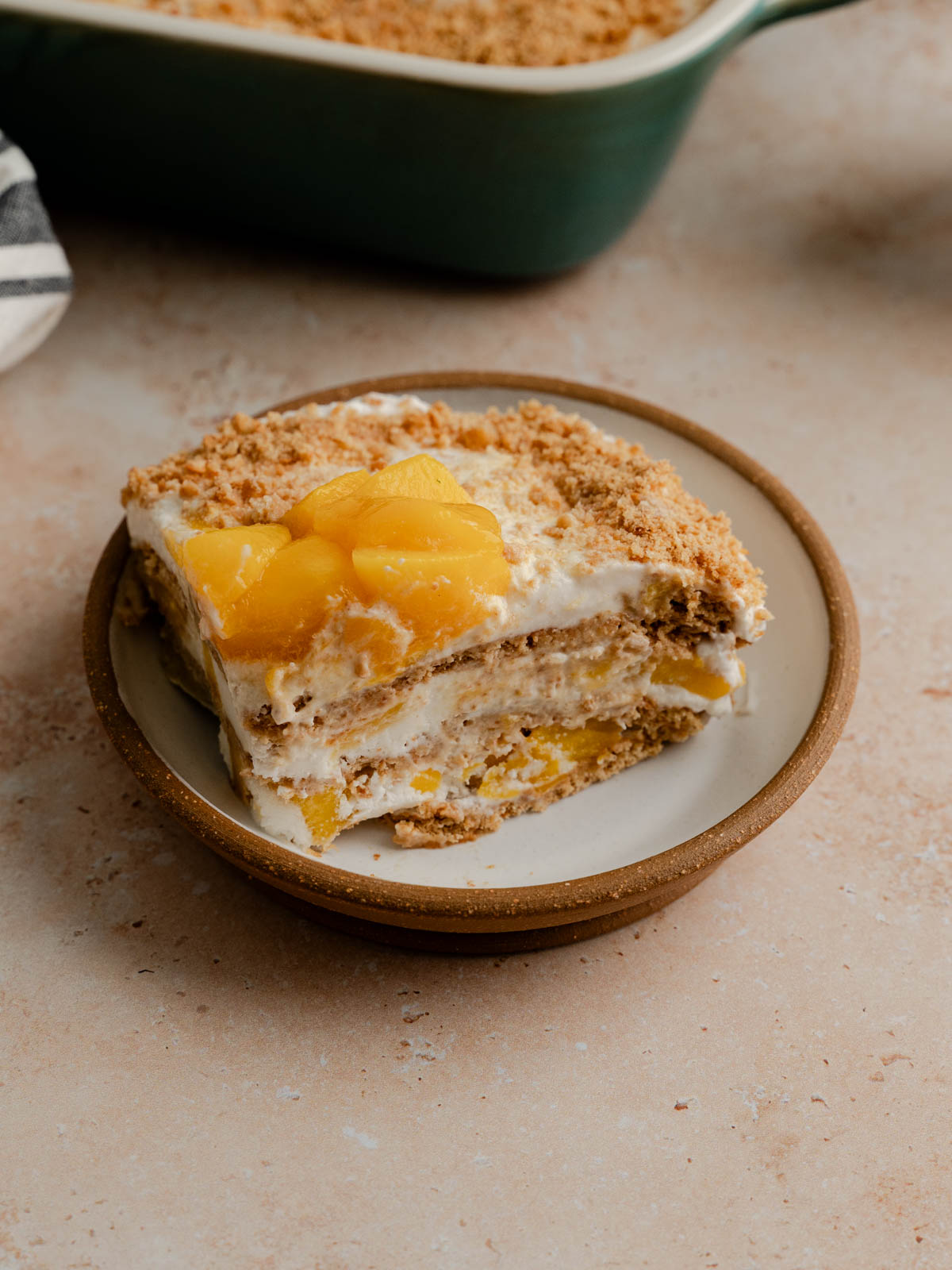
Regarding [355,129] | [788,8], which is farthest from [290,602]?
[788,8]

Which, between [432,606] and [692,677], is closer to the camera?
[432,606]

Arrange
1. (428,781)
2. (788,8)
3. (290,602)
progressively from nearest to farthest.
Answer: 1. (290,602)
2. (428,781)
3. (788,8)

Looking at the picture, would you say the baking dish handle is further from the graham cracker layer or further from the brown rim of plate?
the graham cracker layer

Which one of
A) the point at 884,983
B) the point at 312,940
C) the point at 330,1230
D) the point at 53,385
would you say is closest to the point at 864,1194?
the point at 884,983

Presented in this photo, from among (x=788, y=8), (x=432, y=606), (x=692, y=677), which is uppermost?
(x=788, y=8)

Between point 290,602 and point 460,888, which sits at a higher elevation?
point 290,602

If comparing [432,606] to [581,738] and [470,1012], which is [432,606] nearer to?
[581,738]
